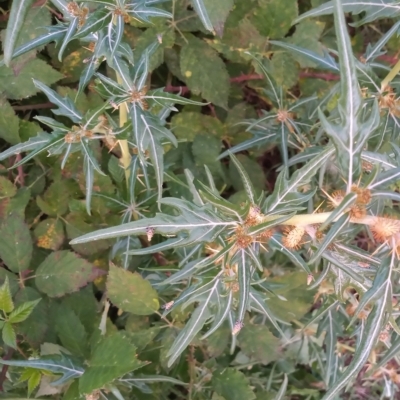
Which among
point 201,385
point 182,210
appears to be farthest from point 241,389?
point 182,210

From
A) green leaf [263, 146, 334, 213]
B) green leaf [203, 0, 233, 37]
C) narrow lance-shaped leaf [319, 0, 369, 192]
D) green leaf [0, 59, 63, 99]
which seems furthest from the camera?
green leaf [0, 59, 63, 99]

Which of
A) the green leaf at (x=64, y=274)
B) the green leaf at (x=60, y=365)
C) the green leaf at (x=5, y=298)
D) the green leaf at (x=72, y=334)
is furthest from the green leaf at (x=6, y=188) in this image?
the green leaf at (x=60, y=365)

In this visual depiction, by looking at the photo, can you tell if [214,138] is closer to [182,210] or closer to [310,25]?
[310,25]

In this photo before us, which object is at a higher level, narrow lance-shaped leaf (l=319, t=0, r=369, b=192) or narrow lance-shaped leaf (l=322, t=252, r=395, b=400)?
narrow lance-shaped leaf (l=319, t=0, r=369, b=192)

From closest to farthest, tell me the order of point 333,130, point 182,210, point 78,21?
point 333,130
point 182,210
point 78,21

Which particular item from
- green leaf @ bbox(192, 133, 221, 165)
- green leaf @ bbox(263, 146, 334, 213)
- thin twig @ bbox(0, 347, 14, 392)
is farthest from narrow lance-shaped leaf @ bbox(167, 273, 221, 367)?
green leaf @ bbox(192, 133, 221, 165)

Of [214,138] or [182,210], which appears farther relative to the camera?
[214,138]

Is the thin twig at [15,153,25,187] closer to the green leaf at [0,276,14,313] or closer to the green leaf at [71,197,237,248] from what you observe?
the green leaf at [0,276,14,313]

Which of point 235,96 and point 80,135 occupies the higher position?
point 80,135
